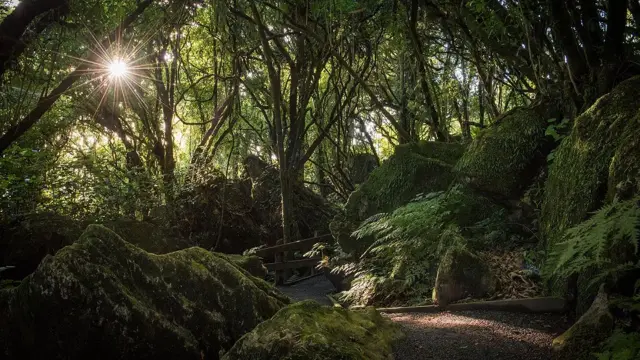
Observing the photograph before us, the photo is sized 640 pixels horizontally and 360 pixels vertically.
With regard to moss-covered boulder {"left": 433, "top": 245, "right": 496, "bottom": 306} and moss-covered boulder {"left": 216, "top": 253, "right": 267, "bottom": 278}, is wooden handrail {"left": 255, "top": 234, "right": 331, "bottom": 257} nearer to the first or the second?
moss-covered boulder {"left": 216, "top": 253, "right": 267, "bottom": 278}

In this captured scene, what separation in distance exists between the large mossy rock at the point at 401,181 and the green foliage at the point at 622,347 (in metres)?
→ 5.15

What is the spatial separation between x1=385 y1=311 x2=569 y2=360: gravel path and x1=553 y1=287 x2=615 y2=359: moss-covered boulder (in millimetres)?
128

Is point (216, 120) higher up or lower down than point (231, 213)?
higher up

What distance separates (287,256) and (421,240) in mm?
6503

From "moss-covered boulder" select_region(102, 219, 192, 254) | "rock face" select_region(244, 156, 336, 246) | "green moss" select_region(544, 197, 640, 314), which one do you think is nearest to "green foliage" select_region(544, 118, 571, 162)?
"green moss" select_region(544, 197, 640, 314)

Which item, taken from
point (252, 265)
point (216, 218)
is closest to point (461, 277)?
point (252, 265)

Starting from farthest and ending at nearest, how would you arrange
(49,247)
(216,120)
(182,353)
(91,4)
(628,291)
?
1. (216,120)
2. (49,247)
3. (91,4)
4. (182,353)
5. (628,291)

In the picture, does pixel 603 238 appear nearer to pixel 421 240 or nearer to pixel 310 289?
pixel 421 240

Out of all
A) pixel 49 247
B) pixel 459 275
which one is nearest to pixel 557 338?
pixel 459 275

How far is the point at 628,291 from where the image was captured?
9.46 ft

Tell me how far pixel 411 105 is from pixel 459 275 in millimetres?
9525

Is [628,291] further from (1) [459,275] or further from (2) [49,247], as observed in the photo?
(2) [49,247]

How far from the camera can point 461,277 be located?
482 centimetres

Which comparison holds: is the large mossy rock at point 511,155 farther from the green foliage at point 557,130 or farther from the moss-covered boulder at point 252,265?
the moss-covered boulder at point 252,265
